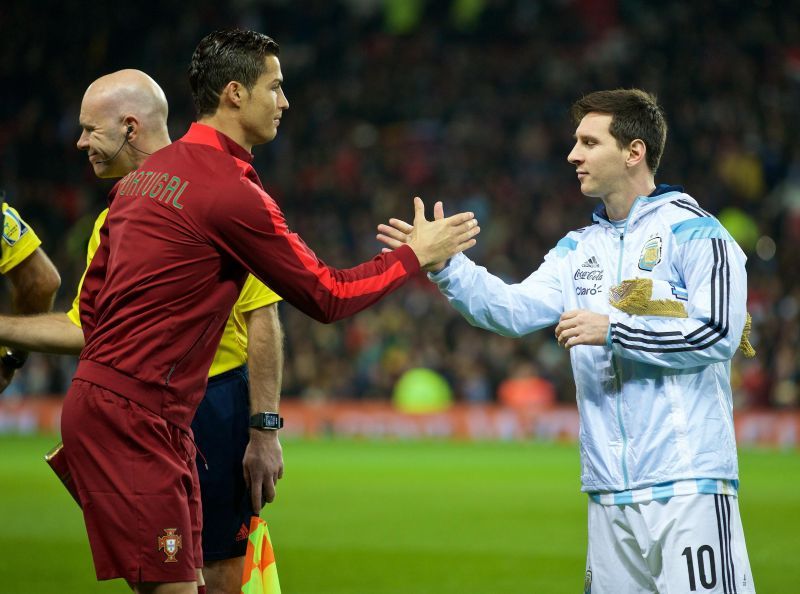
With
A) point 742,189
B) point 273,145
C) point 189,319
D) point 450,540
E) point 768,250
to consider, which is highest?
point 273,145

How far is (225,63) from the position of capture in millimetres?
4297

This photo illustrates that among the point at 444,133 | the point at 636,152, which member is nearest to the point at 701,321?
the point at 636,152

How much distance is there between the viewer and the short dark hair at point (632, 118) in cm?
476

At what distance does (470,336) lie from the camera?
838 inches

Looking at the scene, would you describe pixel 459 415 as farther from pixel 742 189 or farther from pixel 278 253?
pixel 278 253

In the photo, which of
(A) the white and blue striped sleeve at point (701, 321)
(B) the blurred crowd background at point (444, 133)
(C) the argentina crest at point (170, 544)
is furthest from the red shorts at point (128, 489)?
(B) the blurred crowd background at point (444, 133)

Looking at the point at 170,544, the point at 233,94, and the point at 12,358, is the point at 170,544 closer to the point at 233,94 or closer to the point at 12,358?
the point at 233,94

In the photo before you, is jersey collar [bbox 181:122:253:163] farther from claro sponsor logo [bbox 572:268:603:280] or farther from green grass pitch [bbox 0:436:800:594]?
green grass pitch [bbox 0:436:800:594]

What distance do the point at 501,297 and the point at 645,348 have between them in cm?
74

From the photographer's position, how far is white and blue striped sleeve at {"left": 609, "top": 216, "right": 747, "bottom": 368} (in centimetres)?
431

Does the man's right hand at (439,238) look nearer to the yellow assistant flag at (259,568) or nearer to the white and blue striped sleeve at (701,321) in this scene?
the white and blue striped sleeve at (701,321)

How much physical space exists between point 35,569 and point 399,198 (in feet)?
54.5

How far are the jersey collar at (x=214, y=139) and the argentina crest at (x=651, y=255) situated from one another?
1577mm

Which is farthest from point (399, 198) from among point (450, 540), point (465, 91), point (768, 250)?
point (450, 540)
